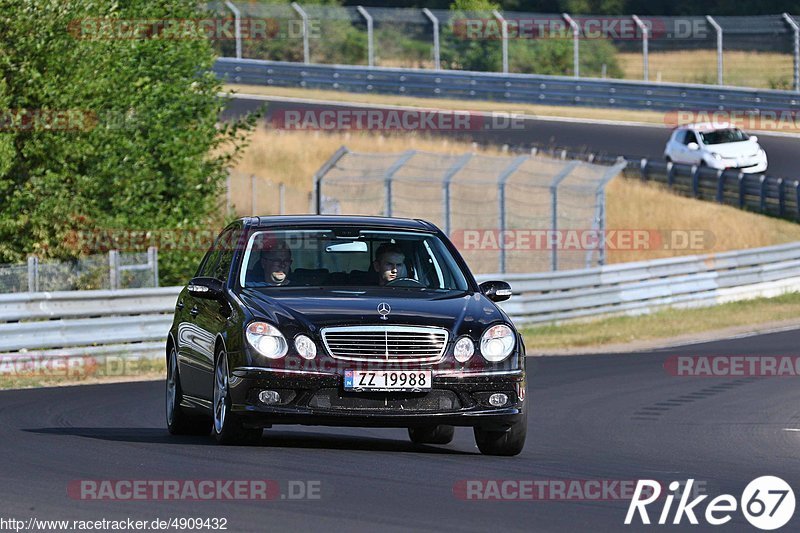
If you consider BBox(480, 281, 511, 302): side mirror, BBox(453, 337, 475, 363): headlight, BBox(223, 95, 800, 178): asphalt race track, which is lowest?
BBox(223, 95, 800, 178): asphalt race track

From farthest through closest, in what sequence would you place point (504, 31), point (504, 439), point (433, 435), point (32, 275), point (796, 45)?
point (796, 45) < point (504, 31) < point (32, 275) < point (433, 435) < point (504, 439)

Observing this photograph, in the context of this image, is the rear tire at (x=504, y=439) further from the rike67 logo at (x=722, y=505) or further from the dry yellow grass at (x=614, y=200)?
the dry yellow grass at (x=614, y=200)

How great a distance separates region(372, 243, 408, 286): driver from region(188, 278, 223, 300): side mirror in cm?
106

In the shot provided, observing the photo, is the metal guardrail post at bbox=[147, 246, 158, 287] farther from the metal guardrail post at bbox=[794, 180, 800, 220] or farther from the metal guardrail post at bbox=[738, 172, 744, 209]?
the metal guardrail post at bbox=[738, 172, 744, 209]

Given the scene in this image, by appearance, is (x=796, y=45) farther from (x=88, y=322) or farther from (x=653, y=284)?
(x=88, y=322)

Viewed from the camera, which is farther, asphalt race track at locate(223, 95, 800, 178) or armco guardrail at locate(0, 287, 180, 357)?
asphalt race track at locate(223, 95, 800, 178)

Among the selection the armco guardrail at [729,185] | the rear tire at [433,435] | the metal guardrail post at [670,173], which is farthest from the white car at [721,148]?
the rear tire at [433,435]

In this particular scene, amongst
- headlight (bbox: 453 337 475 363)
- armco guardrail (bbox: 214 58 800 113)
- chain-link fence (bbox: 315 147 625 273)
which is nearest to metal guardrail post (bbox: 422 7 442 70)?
armco guardrail (bbox: 214 58 800 113)

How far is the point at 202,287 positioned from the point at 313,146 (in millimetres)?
33555

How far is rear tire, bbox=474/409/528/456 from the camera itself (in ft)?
34.4

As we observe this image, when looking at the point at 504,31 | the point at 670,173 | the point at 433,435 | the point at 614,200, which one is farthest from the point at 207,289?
the point at 504,31

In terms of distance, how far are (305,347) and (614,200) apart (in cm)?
3103

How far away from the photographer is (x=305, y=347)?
1002 cm

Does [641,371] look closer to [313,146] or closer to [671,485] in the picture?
[671,485]
